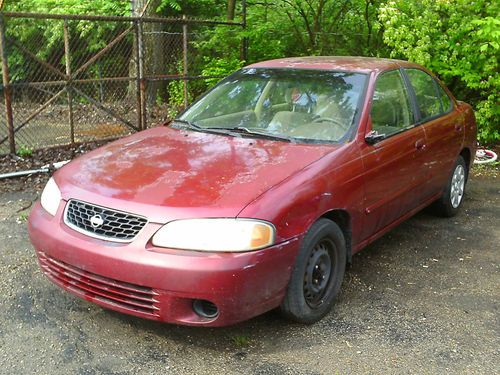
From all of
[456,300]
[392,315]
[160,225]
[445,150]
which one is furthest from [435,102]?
[160,225]

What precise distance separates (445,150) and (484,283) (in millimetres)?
1386

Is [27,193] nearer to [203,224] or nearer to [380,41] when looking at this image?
[203,224]

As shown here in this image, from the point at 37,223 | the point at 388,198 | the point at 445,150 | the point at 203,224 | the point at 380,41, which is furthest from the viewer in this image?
the point at 380,41

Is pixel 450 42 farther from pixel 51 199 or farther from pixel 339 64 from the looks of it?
pixel 51 199

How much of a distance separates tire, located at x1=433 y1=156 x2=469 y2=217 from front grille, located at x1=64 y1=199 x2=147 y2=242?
350 cm

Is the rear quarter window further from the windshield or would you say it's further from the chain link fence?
the chain link fence

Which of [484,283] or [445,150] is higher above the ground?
[445,150]

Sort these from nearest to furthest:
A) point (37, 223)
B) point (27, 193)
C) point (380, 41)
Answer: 1. point (37, 223)
2. point (27, 193)
3. point (380, 41)

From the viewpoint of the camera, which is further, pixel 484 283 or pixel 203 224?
pixel 484 283

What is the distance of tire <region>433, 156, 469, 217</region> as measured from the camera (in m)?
5.45

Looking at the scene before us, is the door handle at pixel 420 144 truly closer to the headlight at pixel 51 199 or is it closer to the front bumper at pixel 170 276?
the front bumper at pixel 170 276

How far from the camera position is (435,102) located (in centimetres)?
521

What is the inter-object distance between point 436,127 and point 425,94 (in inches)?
14.1

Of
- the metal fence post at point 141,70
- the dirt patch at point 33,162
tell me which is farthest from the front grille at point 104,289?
the metal fence post at point 141,70
